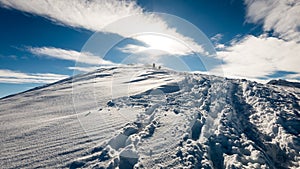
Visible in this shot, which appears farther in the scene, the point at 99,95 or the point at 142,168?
the point at 99,95

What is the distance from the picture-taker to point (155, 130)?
1016 centimetres

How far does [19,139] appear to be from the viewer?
31.1 ft

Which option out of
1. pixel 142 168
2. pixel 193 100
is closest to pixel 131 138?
pixel 142 168

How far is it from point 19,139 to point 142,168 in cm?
613

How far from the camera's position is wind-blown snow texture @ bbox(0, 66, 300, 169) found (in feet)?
26.3

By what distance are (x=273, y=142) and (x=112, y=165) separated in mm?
7939

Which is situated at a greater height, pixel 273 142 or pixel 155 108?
pixel 155 108

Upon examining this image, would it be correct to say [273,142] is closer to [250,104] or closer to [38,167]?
[250,104]

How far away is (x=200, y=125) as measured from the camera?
36.0 ft

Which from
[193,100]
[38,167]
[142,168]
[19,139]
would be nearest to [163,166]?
[142,168]

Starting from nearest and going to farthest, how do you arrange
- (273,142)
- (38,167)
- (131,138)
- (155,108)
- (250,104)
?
(38,167) < (131,138) < (273,142) < (155,108) < (250,104)

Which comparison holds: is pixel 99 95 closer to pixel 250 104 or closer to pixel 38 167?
pixel 38 167

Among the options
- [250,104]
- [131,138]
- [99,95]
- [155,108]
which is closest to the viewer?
[131,138]

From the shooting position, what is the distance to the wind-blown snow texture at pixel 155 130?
802 centimetres
